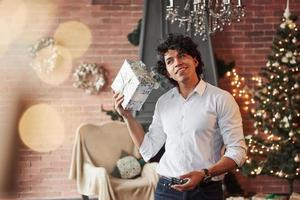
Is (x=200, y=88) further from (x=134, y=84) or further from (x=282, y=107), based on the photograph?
(x=282, y=107)

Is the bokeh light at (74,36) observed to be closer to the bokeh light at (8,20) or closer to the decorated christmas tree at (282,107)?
the bokeh light at (8,20)

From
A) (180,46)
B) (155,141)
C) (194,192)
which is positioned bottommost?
(194,192)

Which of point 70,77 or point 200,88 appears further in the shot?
point 70,77

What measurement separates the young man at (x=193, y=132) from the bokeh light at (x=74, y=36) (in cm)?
305

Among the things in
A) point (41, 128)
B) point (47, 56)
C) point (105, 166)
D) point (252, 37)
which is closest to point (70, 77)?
point (47, 56)

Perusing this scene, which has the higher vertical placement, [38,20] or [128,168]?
[38,20]

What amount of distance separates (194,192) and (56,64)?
330 centimetres

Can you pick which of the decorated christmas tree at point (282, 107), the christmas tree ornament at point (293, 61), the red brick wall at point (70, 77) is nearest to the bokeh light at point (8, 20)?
the red brick wall at point (70, 77)

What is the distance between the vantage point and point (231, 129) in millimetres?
1689

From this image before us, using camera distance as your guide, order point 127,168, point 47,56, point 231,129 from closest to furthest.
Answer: point 231,129
point 127,168
point 47,56

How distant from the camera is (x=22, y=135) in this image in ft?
15.6

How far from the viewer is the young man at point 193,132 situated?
1.68 meters

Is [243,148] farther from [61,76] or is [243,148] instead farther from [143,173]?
[61,76]

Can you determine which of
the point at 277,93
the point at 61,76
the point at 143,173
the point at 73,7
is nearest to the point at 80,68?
the point at 61,76
